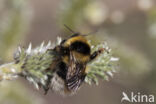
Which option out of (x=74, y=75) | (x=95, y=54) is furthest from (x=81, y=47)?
(x=74, y=75)

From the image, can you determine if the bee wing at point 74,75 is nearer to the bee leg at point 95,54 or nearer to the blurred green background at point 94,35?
the bee leg at point 95,54

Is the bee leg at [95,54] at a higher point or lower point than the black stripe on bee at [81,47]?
lower

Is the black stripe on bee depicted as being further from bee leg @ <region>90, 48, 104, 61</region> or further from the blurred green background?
the blurred green background

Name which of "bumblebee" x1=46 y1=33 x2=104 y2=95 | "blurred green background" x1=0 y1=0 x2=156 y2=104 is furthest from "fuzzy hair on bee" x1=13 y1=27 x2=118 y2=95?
"blurred green background" x1=0 y1=0 x2=156 y2=104

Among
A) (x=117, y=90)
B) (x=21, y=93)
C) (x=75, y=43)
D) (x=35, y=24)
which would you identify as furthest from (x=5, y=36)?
(x=117, y=90)

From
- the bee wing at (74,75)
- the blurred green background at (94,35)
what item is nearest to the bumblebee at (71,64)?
the bee wing at (74,75)

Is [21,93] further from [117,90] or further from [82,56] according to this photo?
[117,90]
